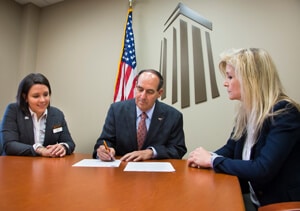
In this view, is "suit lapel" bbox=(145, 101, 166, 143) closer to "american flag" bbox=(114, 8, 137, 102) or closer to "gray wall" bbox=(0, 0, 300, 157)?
"gray wall" bbox=(0, 0, 300, 157)

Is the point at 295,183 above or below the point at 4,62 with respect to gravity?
below

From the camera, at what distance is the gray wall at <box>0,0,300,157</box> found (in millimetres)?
2797

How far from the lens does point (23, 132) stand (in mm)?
1972

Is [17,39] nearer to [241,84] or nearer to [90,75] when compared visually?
[90,75]

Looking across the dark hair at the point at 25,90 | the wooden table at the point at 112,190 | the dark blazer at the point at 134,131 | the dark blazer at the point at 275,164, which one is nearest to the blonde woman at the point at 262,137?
the dark blazer at the point at 275,164

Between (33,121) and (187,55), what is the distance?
1.97 m

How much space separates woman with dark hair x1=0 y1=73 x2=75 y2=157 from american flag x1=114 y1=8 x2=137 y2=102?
1.21 meters

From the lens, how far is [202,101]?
2.99 m

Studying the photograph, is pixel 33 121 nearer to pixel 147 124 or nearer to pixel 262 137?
pixel 147 124

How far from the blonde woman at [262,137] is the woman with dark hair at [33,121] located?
126 cm

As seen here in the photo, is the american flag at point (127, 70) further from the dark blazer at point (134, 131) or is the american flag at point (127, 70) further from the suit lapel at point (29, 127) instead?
the suit lapel at point (29, 127)

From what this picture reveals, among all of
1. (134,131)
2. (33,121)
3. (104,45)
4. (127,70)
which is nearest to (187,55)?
(127,70)

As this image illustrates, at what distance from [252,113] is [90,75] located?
2955 millimetres

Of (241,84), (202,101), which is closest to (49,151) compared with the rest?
(241,84)
